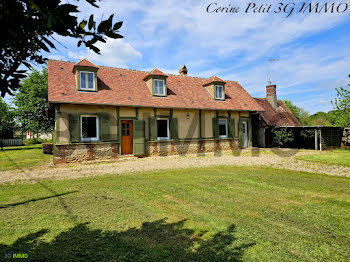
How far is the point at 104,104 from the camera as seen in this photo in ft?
38.8

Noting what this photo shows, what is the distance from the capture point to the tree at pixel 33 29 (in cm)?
147

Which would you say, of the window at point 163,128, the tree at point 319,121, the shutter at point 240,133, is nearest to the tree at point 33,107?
the window at point 163,128

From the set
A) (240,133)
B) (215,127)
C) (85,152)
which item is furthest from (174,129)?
(240,133)

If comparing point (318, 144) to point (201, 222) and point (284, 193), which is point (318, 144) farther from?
point (201, 222)

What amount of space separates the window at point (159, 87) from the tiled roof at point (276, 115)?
10.00 m

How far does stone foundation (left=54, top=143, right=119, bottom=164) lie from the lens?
36.4 ft

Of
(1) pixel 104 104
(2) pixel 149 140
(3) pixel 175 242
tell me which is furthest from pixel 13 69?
(2) pixel 149 140

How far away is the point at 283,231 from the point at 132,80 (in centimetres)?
1334

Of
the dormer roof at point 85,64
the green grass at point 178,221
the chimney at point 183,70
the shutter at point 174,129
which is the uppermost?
the chimney at point 183,70

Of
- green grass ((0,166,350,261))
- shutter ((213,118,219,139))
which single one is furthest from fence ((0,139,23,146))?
green grass ((0,166,350,261))

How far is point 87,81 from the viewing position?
12461mm

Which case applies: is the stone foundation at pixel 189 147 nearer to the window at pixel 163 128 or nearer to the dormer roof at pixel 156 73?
the window at pixel 163 128

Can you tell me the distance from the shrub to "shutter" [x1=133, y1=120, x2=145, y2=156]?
1172 centimetres

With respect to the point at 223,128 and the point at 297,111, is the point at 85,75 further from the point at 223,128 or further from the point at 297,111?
the point at 297,111
